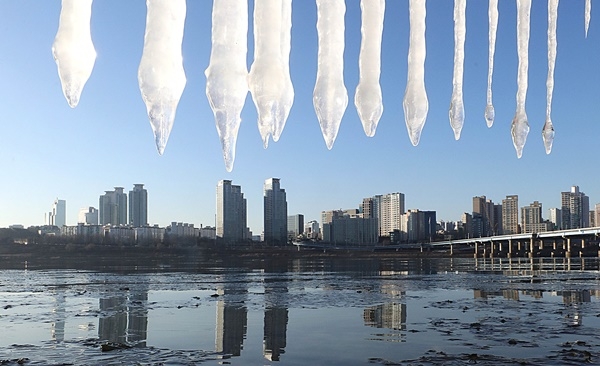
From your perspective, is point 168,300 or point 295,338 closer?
point 295,338

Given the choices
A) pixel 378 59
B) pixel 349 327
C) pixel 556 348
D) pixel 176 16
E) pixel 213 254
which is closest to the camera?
pixel 176 16

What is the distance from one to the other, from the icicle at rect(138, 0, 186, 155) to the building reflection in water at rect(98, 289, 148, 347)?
670 inches

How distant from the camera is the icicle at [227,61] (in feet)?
13.4

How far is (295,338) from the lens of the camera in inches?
814

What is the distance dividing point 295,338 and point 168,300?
15.6 metres

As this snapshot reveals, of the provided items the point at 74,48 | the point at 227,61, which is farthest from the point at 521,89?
the point at 74,48

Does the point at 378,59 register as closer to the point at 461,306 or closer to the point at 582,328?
the point at 582,328

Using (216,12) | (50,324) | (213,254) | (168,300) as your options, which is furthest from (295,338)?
(213,254)

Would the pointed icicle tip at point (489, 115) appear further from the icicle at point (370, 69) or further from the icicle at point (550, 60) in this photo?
the icicle at point (370, 69)

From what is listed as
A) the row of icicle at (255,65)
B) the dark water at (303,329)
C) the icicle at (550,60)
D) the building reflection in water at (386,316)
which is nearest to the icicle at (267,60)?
the row of icicle at (255,65)

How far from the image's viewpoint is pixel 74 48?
12.3ft

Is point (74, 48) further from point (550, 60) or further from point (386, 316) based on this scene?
point (386, 316)

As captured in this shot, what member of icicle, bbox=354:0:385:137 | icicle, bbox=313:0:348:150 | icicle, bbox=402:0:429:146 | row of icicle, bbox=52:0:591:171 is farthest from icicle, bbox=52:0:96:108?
icicle, bbox=402:0:429:146

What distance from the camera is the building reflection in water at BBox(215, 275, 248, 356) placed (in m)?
19.0
